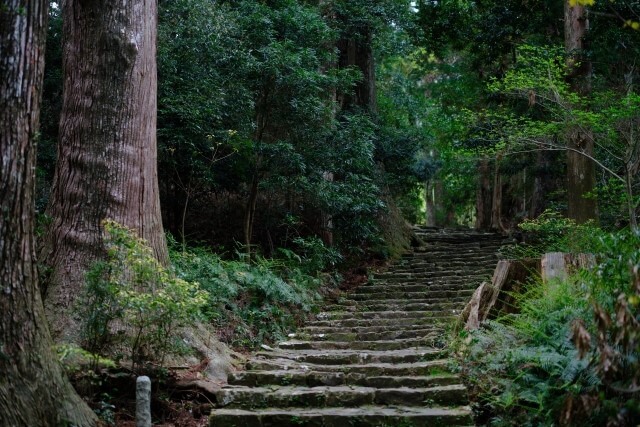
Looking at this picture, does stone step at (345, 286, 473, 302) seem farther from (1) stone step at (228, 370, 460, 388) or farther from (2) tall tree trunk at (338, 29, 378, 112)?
(2) tall tree trunk at (338, 29, 378, 112)

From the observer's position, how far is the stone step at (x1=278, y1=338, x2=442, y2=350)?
8711 mm

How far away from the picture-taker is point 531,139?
12.5 metres

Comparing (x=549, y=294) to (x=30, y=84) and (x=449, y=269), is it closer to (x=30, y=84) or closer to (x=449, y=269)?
(x=30, y=84)

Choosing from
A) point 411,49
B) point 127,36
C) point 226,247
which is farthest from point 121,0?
point 411,49

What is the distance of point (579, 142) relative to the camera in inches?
487

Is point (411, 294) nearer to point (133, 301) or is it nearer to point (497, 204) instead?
point (133, 301)

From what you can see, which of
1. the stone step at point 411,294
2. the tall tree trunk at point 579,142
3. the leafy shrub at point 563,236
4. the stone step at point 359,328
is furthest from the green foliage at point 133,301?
the tall tree trunk at point 579,142

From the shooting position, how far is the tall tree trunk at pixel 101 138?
7121 mm

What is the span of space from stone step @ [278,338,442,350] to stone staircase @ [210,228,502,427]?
0.01 meters

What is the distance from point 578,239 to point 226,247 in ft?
22.6

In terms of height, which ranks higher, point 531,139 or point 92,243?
point 531,139

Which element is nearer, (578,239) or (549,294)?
(549,294)

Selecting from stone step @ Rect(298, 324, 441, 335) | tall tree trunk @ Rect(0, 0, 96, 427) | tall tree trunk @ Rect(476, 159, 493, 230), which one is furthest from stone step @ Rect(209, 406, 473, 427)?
tall tree trunk @ Rect(476, 159, 493, 230)

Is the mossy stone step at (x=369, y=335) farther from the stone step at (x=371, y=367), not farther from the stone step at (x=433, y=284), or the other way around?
the stone step at (x=433, y=284)
